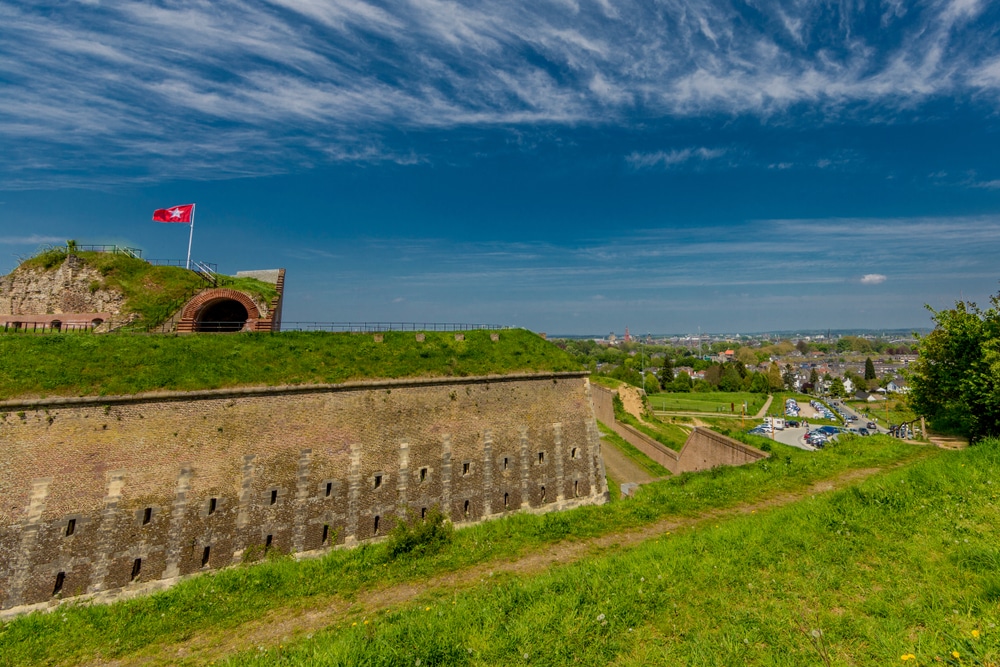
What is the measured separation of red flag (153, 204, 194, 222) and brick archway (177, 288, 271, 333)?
4.88m

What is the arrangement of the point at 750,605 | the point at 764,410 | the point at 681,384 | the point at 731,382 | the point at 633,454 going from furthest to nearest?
1. the point at 681,384
2. the point at 731,382
3. the point at 764,410
4. the point at 633,454
5. the point at 750,605

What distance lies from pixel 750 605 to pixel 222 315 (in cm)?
2876

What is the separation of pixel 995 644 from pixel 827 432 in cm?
6129

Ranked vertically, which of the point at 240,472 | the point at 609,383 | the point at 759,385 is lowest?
the point at 759,385

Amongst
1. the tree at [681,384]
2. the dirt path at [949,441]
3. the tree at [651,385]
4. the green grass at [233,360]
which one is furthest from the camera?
the tree at [681,384]

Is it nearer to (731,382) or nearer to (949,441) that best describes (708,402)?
(731,382)

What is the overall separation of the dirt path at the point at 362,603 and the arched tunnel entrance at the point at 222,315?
1816 cm

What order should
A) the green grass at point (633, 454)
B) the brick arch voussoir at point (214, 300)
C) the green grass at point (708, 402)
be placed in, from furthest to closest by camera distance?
the green grass at point (708, 402) < the green grass at point (633, 454) < the brick arch voussoir at point (214, 300)

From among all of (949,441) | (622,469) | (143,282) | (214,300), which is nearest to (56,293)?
(143,282)

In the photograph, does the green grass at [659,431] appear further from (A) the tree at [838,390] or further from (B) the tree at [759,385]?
(A) the tree at [838,390]

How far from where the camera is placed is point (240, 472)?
17.3 metres

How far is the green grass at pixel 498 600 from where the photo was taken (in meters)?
6.39

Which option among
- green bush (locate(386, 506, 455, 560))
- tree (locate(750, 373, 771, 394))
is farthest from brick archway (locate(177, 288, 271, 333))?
tree (locate(750, 373, 771, 394))

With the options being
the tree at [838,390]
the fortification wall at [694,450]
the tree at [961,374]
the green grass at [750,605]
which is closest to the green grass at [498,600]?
the green grass at [750,605]
